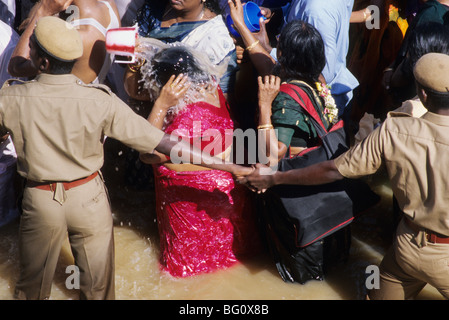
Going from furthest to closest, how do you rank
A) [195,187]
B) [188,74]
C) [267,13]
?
[267,13]
[195,187]
[188,74]

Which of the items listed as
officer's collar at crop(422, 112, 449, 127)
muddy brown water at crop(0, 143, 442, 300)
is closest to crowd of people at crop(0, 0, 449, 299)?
officer's collar at crop(422, 112, 449, 127)

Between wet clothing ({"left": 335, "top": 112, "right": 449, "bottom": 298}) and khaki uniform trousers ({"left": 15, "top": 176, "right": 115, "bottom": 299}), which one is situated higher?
wet clothing ({"left": 335, "top": 112, "right": 449, "bottom": 298})

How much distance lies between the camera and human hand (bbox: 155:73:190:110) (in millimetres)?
3170

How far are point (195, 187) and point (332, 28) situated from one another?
1692mm

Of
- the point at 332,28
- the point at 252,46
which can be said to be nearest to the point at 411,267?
the point at 252,46

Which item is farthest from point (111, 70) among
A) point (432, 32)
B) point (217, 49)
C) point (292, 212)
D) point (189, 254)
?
point (432, 32)

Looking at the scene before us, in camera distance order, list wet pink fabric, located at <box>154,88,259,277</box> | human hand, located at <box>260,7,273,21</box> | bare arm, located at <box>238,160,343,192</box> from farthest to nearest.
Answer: human hand, located at <box>260,7,273,21</box> < wet pink fabric, located at <box>154,88,259,277</box> < bare arm, located at <box>238,160,343,192</box>

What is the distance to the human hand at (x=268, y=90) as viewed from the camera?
10.1ft

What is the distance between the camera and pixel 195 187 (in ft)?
11.2

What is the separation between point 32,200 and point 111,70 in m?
1.87

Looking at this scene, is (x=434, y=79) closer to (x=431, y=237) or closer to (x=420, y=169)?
(x=420, y=169)

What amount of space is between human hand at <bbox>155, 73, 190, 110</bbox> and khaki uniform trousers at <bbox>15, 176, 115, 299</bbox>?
62 cm

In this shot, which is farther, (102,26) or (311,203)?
(102,26)

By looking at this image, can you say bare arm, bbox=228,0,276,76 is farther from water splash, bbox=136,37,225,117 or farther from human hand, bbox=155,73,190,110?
human hand, bbox=155,73,190,110
